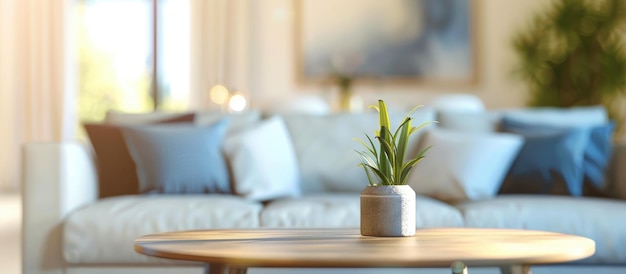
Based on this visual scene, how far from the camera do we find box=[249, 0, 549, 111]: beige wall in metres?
7.84

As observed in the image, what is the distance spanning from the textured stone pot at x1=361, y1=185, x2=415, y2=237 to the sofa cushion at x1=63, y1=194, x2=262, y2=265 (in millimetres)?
986

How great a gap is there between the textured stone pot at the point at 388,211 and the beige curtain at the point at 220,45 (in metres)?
6.06

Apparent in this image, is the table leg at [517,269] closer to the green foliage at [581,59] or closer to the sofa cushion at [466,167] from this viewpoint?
the sofa cushion at [466,167]

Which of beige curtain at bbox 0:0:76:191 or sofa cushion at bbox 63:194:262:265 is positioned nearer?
sofa cushion at bbox 63:194:262:265

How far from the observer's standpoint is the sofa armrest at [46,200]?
3.01 meters

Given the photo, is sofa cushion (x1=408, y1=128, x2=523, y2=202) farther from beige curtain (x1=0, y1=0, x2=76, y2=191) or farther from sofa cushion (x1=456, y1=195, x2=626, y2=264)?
beige curtain (x1=0, y1=0, x2=76, y2=191)

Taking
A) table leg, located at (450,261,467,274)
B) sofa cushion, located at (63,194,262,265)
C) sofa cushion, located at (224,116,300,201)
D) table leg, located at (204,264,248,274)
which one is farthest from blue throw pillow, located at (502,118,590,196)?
table leg, located at (450,261,467,274)

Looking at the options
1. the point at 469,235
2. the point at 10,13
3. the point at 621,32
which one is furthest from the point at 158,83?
the point at 469,235

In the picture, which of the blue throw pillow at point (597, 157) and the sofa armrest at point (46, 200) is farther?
the blue throw pillow at point (597, 157)

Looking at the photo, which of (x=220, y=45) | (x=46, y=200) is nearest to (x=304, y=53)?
(x=220, y=45)

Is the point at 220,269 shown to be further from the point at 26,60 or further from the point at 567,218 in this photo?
the point at 26,60

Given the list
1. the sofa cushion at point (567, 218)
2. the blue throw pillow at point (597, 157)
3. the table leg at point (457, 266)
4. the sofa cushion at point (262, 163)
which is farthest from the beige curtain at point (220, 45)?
the table leg at point (457, 266)

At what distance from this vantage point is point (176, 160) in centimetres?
346

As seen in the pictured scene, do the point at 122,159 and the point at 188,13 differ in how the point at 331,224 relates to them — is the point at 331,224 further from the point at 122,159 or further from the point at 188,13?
the point at 188,13
